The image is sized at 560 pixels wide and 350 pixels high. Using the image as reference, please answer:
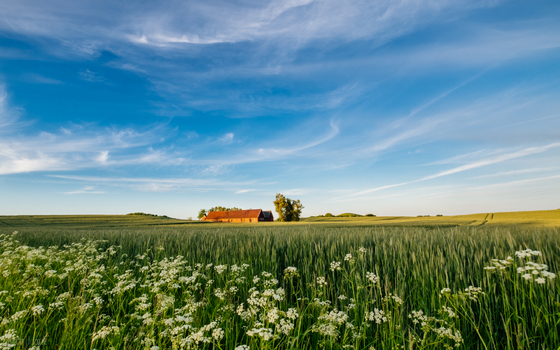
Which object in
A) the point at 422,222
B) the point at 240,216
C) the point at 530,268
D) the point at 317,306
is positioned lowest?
the point at 240,216

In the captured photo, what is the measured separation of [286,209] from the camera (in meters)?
74.7

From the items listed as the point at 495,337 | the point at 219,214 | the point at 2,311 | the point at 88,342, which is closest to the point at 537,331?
the point at 495,337

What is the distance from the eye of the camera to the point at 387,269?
4.57 meters

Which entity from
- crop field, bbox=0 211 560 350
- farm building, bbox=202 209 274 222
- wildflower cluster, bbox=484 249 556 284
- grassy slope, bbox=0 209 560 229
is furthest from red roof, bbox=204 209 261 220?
wildflower cluster, bbox=484 249 556 284

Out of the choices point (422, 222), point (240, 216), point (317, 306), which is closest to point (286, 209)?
point (240, 216)

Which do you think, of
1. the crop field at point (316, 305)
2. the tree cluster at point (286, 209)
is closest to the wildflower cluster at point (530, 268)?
the crop field at point (316, 305)

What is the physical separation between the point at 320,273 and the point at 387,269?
4.04 feet

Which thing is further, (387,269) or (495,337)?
(387,269)

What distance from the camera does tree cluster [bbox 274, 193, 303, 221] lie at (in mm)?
73938

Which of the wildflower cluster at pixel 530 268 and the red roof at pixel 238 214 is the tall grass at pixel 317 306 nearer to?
the wildflower cluster at pixel 530 268

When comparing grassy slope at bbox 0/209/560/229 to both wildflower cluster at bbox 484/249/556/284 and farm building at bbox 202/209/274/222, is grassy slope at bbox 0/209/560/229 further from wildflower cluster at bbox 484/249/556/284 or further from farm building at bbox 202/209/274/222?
farm building at bbox 202/209/274/222

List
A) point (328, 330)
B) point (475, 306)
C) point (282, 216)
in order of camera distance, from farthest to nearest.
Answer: point (282, 216)
point (475, 306)
point (328, 330)

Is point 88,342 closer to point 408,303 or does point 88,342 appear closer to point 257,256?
point 257,256

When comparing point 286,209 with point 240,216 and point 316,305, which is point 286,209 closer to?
point 240,216
